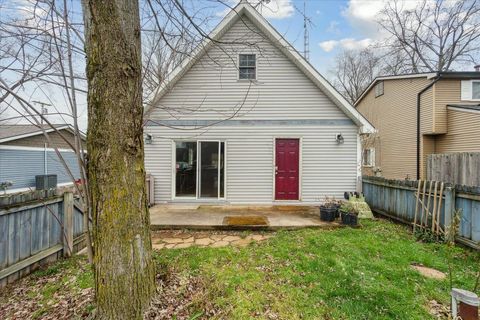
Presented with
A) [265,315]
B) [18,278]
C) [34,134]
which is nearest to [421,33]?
[265,315]

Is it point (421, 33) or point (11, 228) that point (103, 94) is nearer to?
point (11, 228)

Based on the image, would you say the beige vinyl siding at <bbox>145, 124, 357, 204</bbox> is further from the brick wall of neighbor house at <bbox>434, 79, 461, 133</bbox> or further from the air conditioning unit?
the air conditioning unit

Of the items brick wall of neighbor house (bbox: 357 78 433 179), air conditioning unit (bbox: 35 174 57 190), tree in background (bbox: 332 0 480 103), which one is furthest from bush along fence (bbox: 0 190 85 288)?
tree in background (bbox: 332 0 480 103)

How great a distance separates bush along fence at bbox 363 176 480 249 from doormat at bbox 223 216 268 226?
3.35m

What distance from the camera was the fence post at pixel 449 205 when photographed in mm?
4809

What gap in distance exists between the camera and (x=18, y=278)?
3.59 metres

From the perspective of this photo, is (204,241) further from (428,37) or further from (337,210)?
(428,37)

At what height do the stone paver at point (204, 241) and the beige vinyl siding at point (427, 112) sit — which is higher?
the beige vinyl siding at point (427, 112)

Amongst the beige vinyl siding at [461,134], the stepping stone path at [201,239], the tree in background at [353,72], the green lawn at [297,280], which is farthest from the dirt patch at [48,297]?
the tree in background at [353,72]

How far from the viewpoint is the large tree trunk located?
217cm

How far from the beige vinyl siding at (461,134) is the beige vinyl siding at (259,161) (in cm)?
562

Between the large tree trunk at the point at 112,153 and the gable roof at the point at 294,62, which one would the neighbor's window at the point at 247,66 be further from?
the large tree trunk at the point at 112,153

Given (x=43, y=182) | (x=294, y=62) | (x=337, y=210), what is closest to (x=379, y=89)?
(x=294, y=62)

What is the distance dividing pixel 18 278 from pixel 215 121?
582 centimetres
